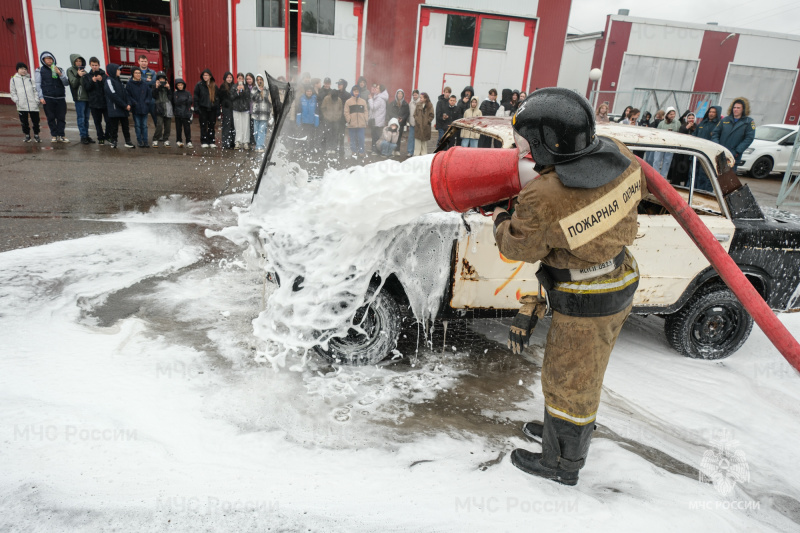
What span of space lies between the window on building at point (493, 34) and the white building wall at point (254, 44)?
638cm

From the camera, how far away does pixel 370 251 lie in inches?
122

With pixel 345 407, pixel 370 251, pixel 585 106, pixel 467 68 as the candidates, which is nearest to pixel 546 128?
pixel 585 106

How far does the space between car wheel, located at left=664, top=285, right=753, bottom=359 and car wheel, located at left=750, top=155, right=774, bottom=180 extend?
41.8 ft

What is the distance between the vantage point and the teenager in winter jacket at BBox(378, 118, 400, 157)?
11.6 meters

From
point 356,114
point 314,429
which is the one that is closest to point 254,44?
point 356,114

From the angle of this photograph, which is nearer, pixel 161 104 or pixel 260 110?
pixel 260 110

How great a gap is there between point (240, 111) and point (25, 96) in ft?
13.5

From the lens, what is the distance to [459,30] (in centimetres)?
1602

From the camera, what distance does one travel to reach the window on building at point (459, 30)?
15922 mm

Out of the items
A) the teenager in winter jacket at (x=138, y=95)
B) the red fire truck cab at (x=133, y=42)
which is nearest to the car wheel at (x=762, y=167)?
the teenager in winter jacket at (x=138, y=95)

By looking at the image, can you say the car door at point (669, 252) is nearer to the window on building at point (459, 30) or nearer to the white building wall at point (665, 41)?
the window on building at point (459, 30)

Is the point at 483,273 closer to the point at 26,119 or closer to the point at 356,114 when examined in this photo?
the point at 356,114

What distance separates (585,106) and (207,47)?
1612 centimetres

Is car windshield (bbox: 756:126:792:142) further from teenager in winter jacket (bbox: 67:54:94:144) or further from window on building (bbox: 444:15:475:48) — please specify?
teenager in winter jacket (bbox: 67:54:94:144)
